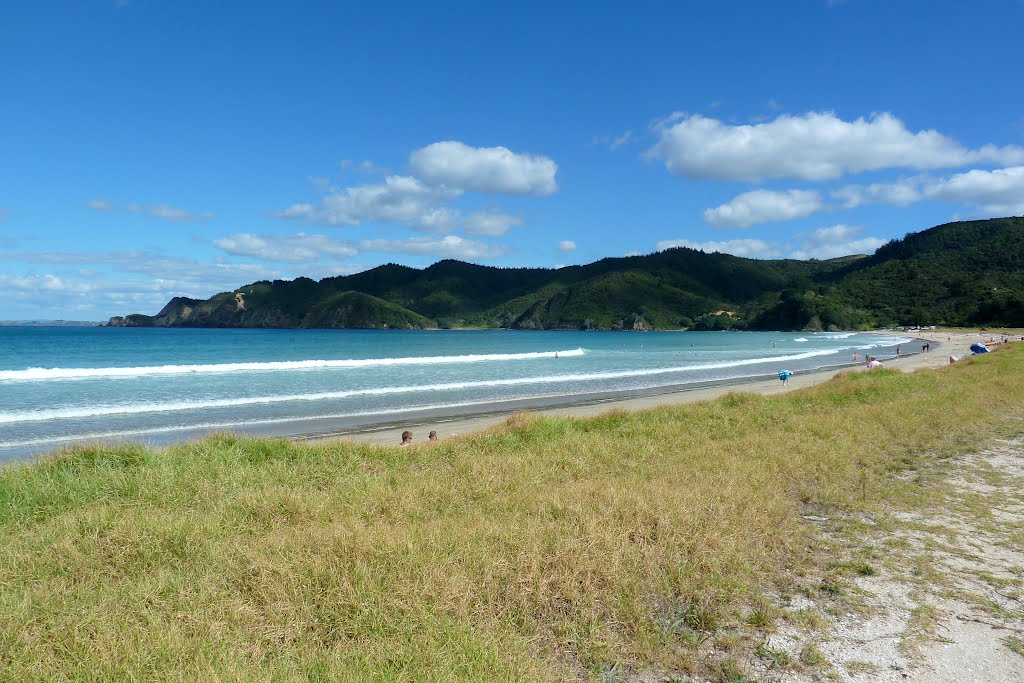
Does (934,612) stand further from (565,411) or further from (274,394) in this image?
(274,394)

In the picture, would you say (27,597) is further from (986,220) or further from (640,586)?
(986,220)

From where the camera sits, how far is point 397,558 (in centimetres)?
462

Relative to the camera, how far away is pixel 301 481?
7.78m

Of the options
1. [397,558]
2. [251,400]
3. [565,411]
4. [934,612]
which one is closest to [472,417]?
[565,411]

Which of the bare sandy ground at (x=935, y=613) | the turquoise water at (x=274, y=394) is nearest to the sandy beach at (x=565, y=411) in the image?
the turquoise water at (x=274, y=394)

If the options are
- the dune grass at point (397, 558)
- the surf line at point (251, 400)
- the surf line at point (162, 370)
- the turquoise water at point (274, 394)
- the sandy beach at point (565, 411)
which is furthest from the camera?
the surf line at point (162, 370)

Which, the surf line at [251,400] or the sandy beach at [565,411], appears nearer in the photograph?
the sandy beach at [565,411]

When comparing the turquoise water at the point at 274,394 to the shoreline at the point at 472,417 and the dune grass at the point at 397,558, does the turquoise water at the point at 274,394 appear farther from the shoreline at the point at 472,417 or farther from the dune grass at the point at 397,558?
the dune grass at the point at 397,558

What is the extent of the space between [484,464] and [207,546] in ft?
13.3

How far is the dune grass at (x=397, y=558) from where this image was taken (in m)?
3.56

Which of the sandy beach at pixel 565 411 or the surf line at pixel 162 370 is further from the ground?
the surf line at pixel 162 370

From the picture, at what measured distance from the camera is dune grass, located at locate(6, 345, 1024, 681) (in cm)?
356

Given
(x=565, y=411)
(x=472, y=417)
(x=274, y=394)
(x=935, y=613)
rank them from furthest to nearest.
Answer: (x=274, y=394) < (x=565, y=411) < (x=472, y=417) < (x=935, y=613)

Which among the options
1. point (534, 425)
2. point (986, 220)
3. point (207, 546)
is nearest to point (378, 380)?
point (534, 425)
